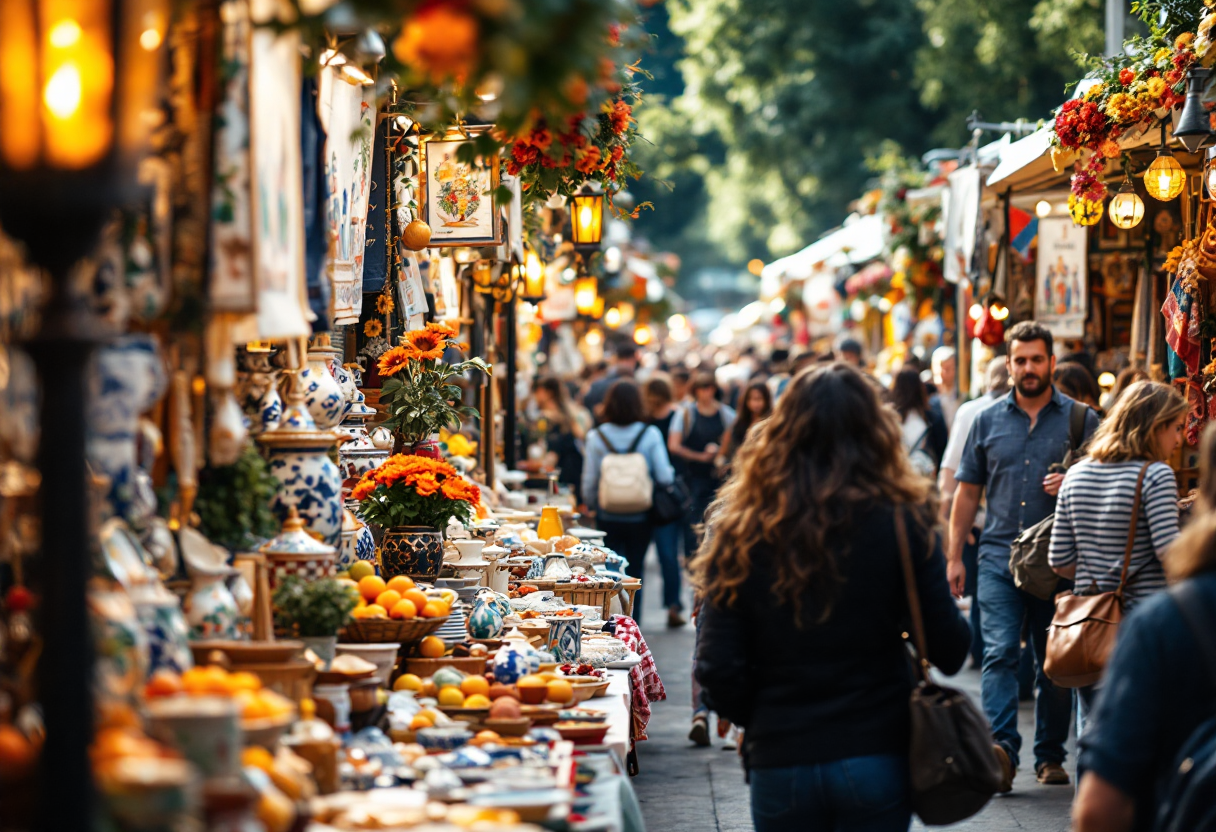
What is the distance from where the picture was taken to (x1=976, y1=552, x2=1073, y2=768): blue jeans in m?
7.25

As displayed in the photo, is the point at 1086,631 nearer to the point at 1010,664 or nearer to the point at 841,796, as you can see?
the point at 1010,664

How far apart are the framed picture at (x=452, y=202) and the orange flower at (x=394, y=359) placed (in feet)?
2.61

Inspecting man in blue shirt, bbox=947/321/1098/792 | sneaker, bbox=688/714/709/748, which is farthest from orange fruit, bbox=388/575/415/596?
sneaker, bbox=688/714/709/748

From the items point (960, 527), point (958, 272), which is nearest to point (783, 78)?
point (958, 272)

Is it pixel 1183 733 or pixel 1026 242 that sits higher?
pixel 1026 242

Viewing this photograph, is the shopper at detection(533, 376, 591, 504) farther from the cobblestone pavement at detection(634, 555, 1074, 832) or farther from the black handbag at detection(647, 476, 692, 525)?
the cobblestone pavement at detection(634, 555, 1074, 832)

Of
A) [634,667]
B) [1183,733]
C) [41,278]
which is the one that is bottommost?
[634,667]

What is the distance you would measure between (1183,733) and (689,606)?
1112 cm

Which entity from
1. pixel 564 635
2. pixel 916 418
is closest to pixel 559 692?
pixel 564 635

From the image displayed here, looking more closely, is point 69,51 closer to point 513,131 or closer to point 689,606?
point 513,131

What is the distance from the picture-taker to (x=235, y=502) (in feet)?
14.0

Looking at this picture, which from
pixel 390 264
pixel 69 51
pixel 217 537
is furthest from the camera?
pixel 390 264

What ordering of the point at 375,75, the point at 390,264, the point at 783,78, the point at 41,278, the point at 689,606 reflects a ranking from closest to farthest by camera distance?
the point at 41,278, the point at 375,75, the point at 390,264, the point at 689,606, the point at 783,78

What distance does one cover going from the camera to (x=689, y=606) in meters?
14.2
